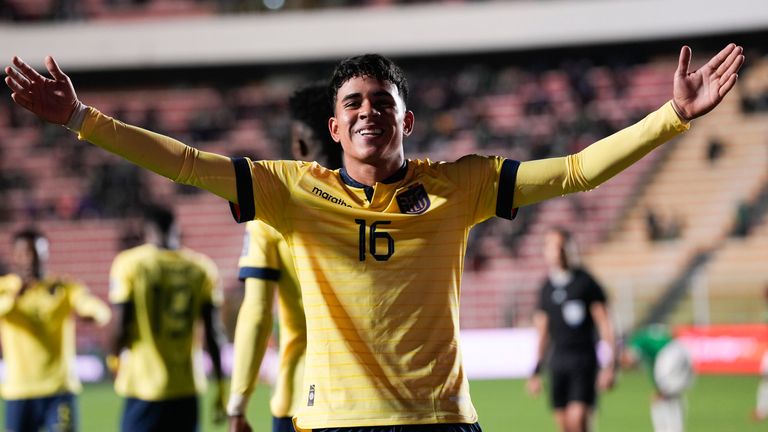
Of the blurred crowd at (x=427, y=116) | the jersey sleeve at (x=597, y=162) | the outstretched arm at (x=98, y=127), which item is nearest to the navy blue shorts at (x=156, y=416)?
the outstretched arm at (x=98, y=127)

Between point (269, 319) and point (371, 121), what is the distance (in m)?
1.65

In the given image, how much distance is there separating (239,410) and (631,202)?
82.1ft

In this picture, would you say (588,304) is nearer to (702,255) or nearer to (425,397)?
(425,397)

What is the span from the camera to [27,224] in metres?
29.0

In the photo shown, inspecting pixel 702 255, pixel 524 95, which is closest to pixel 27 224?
pixel 524 95

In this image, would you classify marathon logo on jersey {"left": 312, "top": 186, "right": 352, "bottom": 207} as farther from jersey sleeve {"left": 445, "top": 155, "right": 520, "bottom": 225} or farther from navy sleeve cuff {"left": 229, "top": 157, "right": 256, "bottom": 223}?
jersey sleeve {"left": 445, "top": 155, "right": 520, "bottom": 225}

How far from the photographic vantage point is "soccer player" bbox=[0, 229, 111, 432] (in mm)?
8117

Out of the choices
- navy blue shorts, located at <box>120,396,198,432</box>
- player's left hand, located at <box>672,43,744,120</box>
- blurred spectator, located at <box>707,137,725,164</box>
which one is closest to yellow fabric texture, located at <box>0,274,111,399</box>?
navy blue shorts, located at <box>120,396,198,432</box>

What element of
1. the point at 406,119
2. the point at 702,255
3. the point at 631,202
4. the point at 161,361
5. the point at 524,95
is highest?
the point at 524,95

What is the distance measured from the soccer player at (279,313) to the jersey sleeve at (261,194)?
3.97 ft

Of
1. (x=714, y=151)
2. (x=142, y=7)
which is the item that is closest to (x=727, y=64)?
(x=714, y=151)

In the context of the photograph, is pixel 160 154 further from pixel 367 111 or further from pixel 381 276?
pixel 381 276

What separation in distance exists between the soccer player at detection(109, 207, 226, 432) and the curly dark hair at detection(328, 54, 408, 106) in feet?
11.4

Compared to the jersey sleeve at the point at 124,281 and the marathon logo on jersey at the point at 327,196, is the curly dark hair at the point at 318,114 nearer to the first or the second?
the marathon logo on jersey at the point at 327,196
